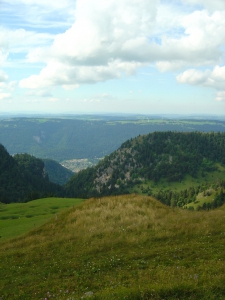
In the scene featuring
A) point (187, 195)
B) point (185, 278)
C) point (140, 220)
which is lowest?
point (187, 195)

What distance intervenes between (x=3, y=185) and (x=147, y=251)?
651 feet

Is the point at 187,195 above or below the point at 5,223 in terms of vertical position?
below

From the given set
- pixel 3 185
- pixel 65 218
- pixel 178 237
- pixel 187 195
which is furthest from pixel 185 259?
pixel 3 185

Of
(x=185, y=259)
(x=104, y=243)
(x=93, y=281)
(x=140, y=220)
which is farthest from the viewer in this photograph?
(x=140, y=220)

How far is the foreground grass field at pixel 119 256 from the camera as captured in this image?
1318 centimetres

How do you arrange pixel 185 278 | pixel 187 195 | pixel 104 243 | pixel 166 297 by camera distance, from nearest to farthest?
pixel 166 297, pixel 185 278, pixel 104 243, pixel 187 195

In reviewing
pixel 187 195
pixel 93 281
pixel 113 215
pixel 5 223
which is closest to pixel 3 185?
pixel 187 195

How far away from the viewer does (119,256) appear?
19.2 metres

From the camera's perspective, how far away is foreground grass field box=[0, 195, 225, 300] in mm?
13180

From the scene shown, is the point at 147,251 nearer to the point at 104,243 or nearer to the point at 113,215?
the point at 104,243

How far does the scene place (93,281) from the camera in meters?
15.4

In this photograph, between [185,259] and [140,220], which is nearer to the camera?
[185,259]

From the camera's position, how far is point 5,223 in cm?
3738

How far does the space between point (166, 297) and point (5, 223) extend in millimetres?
32400
